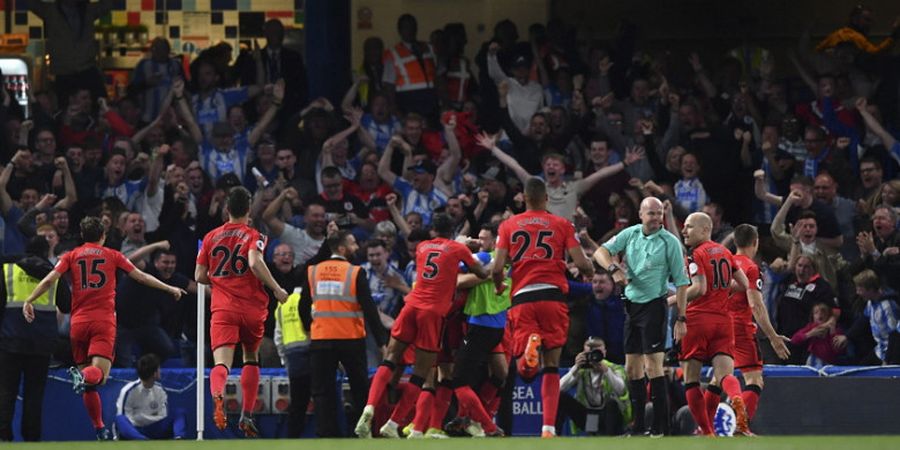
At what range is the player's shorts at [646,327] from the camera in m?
15.1

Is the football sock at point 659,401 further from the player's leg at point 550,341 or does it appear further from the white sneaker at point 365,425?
the white sneaker at point 365,425

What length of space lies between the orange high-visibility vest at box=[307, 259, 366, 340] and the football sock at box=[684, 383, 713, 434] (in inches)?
118

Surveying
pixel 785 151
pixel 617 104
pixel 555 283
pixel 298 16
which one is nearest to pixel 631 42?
pixel 617 104

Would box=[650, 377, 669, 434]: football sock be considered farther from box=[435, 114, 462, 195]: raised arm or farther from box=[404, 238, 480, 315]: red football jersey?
box=[435, 114, 462, 195]: raised arm

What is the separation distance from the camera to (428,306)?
52.6 ft

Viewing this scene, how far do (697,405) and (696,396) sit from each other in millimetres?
74

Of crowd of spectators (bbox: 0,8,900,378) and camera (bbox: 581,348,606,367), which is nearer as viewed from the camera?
camera (bbox: 581,348,606,367)

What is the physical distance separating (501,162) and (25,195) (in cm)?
516

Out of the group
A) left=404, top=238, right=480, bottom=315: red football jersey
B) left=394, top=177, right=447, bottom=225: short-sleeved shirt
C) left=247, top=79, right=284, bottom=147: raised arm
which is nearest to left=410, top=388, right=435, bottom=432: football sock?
left=404, top=238, right=480, bottom=315: red football jersey

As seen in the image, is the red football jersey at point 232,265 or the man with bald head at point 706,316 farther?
the red football jersey at point 232,265

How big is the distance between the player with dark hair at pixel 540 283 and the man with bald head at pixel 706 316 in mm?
906

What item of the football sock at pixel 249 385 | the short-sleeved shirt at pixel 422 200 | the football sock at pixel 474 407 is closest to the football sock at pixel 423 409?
the football sock at pixel 474 407

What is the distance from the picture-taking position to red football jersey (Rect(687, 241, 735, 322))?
1525 centimetres

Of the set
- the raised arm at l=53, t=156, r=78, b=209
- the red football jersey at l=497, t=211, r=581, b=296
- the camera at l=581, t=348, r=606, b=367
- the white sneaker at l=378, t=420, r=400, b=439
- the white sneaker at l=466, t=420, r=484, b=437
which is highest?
the raised arm at l=53, t=156, r=78, b=209
